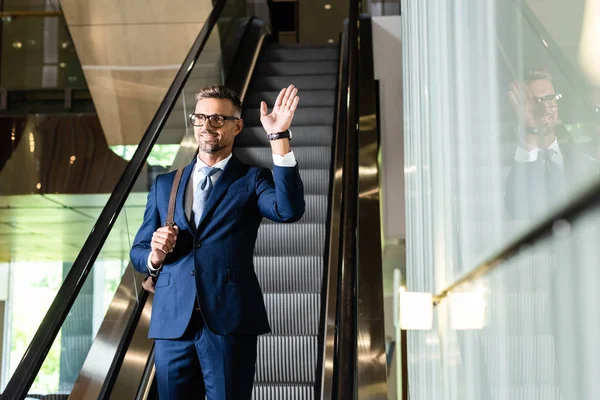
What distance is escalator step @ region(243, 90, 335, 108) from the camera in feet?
26.6

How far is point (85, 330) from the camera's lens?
398 centimetres

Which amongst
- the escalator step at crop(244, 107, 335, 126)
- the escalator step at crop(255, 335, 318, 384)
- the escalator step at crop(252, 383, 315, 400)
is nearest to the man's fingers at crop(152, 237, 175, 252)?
the escalator step at crop(252, 383, 315, 400)

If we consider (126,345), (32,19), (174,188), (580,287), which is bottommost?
(126,345)

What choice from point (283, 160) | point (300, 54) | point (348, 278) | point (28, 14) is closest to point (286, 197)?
point (283, 160)

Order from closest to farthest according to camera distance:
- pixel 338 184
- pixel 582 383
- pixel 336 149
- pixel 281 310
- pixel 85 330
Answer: pixel 582 383
pixel 85 330
pixel 281 310
pixel 338 184
pixel 336 149

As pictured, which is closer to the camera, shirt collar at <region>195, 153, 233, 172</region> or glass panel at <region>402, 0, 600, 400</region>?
glass panel at <region>402, 0, 600, 400</region>

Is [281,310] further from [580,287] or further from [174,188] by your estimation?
[580,287]

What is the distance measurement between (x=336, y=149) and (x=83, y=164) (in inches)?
222

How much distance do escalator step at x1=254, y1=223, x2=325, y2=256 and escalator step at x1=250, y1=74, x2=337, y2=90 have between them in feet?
9.55

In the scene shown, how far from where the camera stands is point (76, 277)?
3.61 meters

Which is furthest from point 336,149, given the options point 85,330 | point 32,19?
point 32,19

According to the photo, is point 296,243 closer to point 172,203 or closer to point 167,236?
point 172,203

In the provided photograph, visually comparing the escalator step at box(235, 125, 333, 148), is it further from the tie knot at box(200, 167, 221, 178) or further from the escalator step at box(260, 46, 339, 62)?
the tie knot at box(200, 167, 221, 178)

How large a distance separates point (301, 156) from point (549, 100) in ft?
19.4
